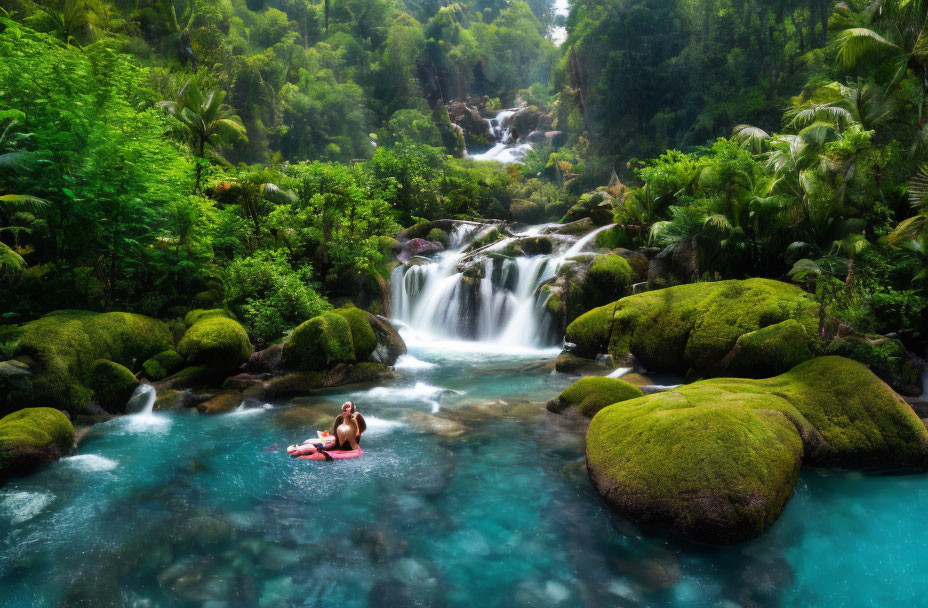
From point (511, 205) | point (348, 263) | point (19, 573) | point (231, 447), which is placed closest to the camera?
point (19, 573)

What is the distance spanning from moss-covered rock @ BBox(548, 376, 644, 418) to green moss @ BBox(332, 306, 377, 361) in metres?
4.97

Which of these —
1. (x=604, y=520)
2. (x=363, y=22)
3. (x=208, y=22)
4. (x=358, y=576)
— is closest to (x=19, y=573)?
(x=358, y=576)

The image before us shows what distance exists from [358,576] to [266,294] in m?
9.61

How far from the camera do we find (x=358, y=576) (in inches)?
202

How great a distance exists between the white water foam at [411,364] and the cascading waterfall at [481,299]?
3.37 metres

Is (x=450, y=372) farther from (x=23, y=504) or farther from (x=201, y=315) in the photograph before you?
(x=23, y=504)

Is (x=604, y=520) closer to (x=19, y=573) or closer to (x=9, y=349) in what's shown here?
(x=19, y=573)

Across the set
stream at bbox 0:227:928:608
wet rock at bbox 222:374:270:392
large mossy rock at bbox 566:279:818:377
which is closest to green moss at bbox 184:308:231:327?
wet rock at bbox 222:374:270:392

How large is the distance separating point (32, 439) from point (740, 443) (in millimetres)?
9166

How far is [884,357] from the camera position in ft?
27.7

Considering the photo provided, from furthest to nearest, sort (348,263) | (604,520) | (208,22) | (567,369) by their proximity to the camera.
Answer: (208,22) → (348,263) → (567,369) → (604,520)

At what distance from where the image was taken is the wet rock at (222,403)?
9914mm

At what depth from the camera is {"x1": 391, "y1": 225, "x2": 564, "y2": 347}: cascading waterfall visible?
55.6 ft

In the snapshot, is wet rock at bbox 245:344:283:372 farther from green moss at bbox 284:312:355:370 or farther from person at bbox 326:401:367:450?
person at bbox 326:401:367:450
